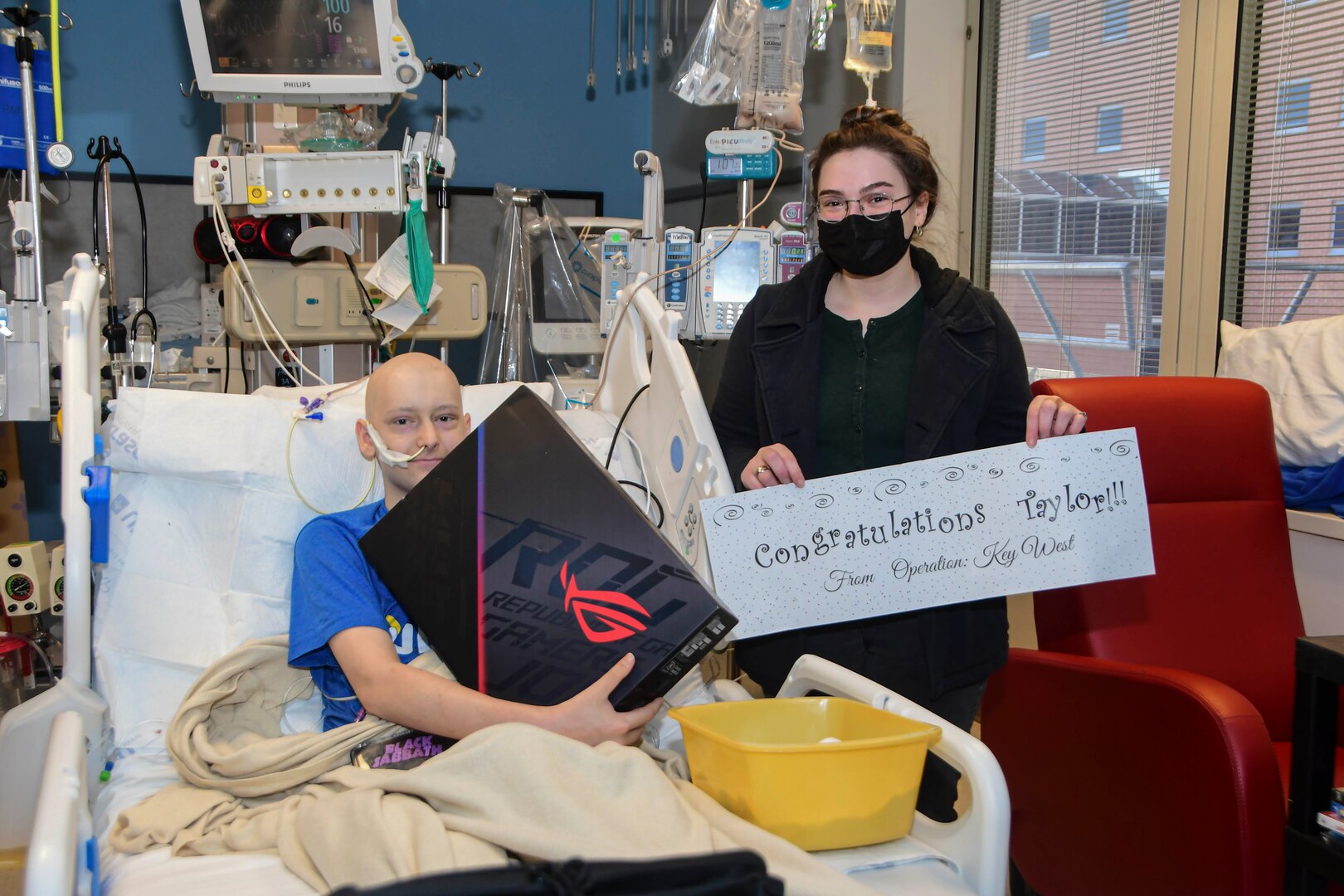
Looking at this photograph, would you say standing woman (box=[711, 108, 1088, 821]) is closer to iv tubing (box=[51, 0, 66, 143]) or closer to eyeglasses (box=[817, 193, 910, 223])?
eyeglasses (box=[817, 193, 910, 223])

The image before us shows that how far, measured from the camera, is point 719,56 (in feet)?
11.2

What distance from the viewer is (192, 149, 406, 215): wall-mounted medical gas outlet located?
3.00 m

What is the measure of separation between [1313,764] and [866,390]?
917mm

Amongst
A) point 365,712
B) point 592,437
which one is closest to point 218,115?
point 592,437

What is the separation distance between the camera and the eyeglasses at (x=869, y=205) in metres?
1.86

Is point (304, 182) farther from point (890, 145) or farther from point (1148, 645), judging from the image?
point (1148, 645)

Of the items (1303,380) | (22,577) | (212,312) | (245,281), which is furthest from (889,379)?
(212,312)

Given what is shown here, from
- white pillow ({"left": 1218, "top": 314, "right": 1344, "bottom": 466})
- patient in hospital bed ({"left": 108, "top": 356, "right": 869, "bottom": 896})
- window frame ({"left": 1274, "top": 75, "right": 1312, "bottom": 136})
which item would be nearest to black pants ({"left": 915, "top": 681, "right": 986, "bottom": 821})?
patient in hospital bed ({"left": 108, "top": 356, "right": 869, "bottom": 896})

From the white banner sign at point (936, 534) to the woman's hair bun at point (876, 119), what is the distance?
2.06ft

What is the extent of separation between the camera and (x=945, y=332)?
1869mm

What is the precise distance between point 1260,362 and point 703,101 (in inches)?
71.3

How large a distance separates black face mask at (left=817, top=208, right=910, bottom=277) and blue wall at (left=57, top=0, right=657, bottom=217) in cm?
358

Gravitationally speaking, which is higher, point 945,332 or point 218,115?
point 218,115

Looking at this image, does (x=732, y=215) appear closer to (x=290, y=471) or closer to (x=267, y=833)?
(x=290, y=471)
